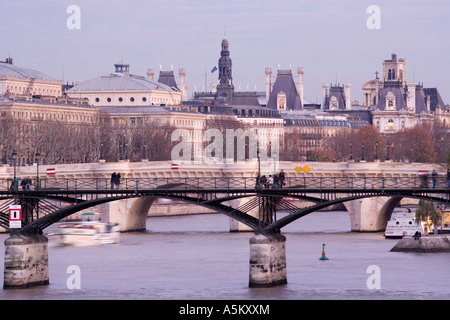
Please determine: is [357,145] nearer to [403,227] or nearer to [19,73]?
[19,73]

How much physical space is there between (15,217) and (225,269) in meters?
9.09

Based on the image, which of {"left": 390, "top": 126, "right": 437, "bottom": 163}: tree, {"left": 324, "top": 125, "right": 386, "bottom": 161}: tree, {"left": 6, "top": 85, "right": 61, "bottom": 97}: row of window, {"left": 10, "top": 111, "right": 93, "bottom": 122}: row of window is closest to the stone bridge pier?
{"left": 10, "top": 111, "right": 93, "bottom": 122}: row of window

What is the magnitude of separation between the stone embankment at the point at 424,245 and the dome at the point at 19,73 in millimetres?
90307

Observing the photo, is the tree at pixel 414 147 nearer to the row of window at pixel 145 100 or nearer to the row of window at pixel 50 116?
the row of window at pixel 145 100

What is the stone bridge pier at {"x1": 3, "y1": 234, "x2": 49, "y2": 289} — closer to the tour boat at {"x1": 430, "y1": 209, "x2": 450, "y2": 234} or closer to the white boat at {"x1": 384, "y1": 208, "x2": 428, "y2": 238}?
the white boat at {"x1": 384, "y1": 208, "x2": 428, "y2": 238}

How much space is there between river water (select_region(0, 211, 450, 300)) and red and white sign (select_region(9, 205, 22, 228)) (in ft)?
7.46

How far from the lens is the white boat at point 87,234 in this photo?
265ft

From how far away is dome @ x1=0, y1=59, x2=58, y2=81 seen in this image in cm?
16188

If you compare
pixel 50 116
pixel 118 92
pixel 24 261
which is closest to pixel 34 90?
pixel 118 92

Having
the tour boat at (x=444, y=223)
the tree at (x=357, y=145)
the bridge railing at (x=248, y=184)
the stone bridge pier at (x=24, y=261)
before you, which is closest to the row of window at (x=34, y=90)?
the tree at (x=357, y=145)

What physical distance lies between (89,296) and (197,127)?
107 m

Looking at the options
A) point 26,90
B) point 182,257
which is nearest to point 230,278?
point 182,257

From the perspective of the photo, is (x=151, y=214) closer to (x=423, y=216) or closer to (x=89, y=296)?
(x=423, y=216)

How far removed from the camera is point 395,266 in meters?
66.6
